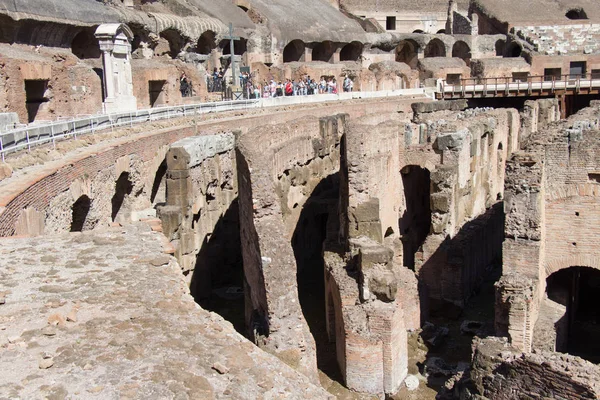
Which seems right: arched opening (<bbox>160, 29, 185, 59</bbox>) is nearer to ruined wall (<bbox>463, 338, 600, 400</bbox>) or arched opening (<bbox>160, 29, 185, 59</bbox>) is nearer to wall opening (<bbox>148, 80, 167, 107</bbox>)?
wall opening (<bbox>148, 80, 167, 107</bbox>)

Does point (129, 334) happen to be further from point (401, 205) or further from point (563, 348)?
point (401, 205)

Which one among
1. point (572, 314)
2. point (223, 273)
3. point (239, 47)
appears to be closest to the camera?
point (572, 314)

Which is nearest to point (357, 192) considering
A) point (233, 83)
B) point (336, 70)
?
point (233, 83)

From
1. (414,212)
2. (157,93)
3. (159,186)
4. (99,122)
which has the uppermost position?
(157,93)

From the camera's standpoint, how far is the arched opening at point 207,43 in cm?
2812

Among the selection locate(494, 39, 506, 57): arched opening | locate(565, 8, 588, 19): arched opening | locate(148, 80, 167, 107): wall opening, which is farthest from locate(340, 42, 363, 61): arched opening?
locate(148, 80, 167, 107): wall opening

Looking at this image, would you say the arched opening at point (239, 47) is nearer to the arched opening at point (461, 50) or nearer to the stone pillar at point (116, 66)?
the stone pillar at point (116, 66)

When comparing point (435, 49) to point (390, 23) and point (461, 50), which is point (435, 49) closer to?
point (461, 50)

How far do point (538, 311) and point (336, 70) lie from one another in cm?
2546

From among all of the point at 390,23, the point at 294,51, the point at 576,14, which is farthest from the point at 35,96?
the point at 576,14

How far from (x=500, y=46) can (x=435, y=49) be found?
396 cm

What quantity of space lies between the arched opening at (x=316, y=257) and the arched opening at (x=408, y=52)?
28.0 metres

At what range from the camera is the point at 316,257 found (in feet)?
47.0

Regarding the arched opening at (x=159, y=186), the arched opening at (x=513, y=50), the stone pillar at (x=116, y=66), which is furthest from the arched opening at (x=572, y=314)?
the arched opening at (x=513, y=50)
